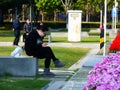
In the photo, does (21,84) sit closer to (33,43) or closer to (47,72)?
(33,43)

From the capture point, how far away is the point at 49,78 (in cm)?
1412

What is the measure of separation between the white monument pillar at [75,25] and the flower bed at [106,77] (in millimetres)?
29098

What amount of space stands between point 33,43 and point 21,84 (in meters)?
2.09

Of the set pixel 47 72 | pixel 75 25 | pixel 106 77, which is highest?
pixel 106 77

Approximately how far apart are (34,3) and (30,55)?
6262cm

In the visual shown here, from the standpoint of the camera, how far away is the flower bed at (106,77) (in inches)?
239

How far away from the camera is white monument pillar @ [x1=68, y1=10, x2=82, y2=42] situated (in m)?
35.8

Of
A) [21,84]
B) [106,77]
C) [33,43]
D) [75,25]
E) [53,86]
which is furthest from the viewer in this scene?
[75,25]

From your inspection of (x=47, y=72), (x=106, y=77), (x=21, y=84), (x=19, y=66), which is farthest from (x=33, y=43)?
(x=106, y=77)

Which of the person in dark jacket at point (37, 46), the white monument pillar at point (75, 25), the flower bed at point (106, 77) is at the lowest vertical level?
the white monument pillar at point (75, 25)

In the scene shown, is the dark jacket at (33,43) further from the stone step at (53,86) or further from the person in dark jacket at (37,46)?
the stone step at (53,86)

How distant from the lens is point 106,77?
615 cm

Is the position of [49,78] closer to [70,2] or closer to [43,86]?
[43,86]

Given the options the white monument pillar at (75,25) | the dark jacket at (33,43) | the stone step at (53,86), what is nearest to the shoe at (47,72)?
the dark jacket at (33,43)
